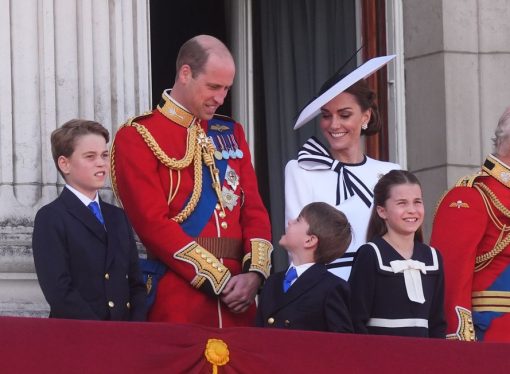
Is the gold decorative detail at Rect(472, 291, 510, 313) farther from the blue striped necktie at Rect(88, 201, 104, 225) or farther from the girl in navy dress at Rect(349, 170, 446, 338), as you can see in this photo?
the blue striped necktie at Rect(88, 201, 104, 225)

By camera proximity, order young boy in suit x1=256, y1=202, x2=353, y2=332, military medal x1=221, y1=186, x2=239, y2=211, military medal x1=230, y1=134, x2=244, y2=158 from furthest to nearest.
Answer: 1. military medal x1=230, y1=134, x2=244, y2=158
2. military medal x1=221, y1=186, x2=239, y2=211
3. young boy in suit x1=256, y1=202, x2=353, y2=332

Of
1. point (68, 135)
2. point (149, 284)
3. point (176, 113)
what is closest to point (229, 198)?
point (176, 113)

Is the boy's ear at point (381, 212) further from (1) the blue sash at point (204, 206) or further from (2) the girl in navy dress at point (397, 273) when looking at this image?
(1) the blue sash at point (204, 206)

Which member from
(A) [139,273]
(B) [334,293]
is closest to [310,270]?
(B) [334,293]

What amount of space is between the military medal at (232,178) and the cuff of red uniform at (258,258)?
32 cm

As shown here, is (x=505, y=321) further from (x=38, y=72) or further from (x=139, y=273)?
(x=38, y=72)

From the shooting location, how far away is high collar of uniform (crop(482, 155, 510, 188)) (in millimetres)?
9258

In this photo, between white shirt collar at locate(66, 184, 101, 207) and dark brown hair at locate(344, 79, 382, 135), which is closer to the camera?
white shirt collar at locate(66, 184, 101, 207)

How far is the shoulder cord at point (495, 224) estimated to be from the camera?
360 inches

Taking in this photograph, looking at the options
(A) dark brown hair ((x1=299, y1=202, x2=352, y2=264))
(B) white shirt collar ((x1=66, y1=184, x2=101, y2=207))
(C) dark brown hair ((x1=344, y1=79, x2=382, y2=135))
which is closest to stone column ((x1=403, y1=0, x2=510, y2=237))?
(C) dark brown hair ((x1=344, y1=79, x2=382, y2=135))

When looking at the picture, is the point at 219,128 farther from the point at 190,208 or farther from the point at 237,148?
the point at 190,208

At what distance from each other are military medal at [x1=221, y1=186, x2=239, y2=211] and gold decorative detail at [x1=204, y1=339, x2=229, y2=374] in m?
1.28

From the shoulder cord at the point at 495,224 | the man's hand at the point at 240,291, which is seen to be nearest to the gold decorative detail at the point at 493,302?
the shoulder cord at the point at 495,224

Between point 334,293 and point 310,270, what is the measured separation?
0.18 meters
